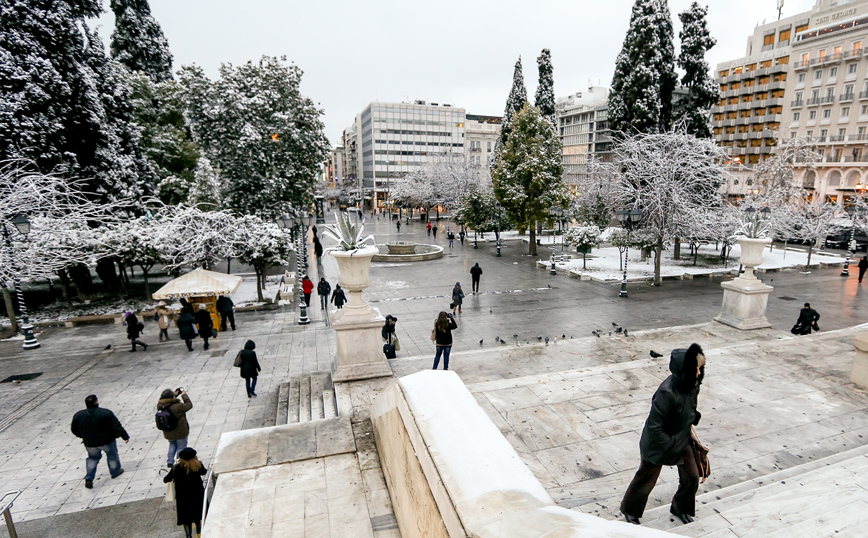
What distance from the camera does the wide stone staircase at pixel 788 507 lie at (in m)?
3.56

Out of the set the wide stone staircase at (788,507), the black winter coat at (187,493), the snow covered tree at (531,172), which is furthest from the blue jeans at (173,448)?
the snow covered tree at (531,172)

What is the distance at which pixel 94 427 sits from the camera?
612 centimetres

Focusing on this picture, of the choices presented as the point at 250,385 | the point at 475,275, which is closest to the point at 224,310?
the point at 250,385

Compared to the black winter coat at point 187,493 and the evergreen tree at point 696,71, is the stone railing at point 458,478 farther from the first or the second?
the evergreen tree at point 696,71

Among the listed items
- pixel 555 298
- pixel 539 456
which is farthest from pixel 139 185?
pixel 539 456

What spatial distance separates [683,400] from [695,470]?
2.18ft

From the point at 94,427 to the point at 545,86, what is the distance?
39768mm

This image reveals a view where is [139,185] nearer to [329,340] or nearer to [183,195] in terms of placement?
[183,195]

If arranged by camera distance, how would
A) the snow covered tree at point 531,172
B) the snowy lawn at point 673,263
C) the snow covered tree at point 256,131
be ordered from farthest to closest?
the snow covered tree at point 531,172, the snowy lawn at point 673,263, the snow covered tree at point 256,131

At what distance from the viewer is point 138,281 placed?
21.5 m

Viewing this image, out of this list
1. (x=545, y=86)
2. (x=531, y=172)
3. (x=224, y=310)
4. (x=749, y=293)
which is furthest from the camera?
(x=545, y=86)

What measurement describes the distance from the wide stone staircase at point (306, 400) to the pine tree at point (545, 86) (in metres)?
35.1

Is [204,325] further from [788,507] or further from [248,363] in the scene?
[788,507]

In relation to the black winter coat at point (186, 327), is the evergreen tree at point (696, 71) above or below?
above
